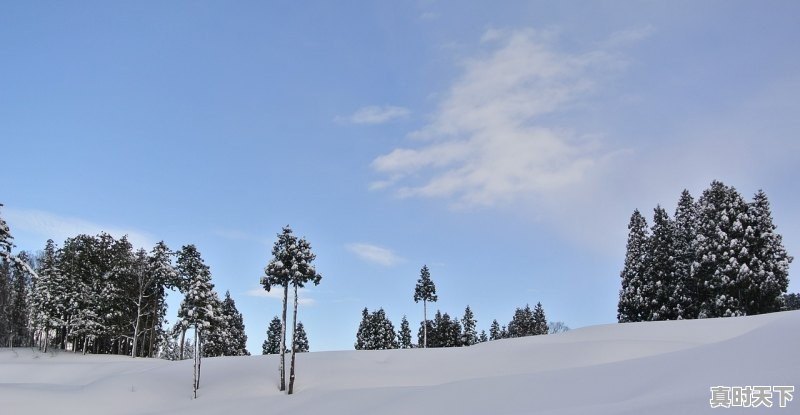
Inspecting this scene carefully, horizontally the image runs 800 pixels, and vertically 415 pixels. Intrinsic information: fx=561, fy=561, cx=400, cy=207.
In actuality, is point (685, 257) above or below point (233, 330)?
above

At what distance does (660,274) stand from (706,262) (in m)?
5.97

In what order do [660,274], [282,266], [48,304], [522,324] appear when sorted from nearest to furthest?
[282,266], [660,274], [48,304], [522,324]

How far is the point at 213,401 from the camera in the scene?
121 ft

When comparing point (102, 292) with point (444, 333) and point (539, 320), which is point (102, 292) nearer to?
point (444, 333)

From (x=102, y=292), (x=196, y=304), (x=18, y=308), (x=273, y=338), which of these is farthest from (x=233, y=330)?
(x=196, y=304)

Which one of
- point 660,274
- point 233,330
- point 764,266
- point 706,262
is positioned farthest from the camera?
point 233,330

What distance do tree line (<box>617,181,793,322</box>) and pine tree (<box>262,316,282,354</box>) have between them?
5818 centimetres

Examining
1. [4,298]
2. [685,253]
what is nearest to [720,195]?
[685,253]

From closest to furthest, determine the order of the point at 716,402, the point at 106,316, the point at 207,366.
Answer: the point at 716,402
the point at 207,366
the point at 106,316

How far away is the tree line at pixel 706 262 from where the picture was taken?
55719 mm

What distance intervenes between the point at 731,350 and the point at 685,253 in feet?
134

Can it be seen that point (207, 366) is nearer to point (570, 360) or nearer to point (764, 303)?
point (570, 360)

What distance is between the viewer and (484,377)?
33.4 metres

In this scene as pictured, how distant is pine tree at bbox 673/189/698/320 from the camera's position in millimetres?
62562
